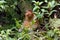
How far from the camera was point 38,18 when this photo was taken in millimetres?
2639

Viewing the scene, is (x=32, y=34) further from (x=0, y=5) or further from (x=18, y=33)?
(x=0, y=5)

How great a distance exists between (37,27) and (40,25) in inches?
2.0

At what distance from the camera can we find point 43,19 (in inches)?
108

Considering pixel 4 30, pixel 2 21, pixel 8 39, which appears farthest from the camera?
pixel 2 21

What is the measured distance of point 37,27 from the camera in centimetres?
267

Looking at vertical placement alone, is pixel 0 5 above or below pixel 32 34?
above

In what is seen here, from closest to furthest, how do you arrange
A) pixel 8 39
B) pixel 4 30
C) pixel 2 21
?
pixel 8 39 → pixel 4 30 → pixel 2 21

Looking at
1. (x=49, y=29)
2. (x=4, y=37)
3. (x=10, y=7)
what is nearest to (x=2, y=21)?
(x=10, y=7)

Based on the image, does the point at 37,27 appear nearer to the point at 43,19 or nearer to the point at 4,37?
the point at 43,19

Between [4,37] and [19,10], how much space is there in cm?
52

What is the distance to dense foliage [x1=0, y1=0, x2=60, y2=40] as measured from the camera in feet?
8.09

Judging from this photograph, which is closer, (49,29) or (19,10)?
(49,29)

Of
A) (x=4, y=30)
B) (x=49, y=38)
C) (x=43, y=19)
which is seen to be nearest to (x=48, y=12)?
(x=43, y=19)

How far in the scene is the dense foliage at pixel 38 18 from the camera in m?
2.47
